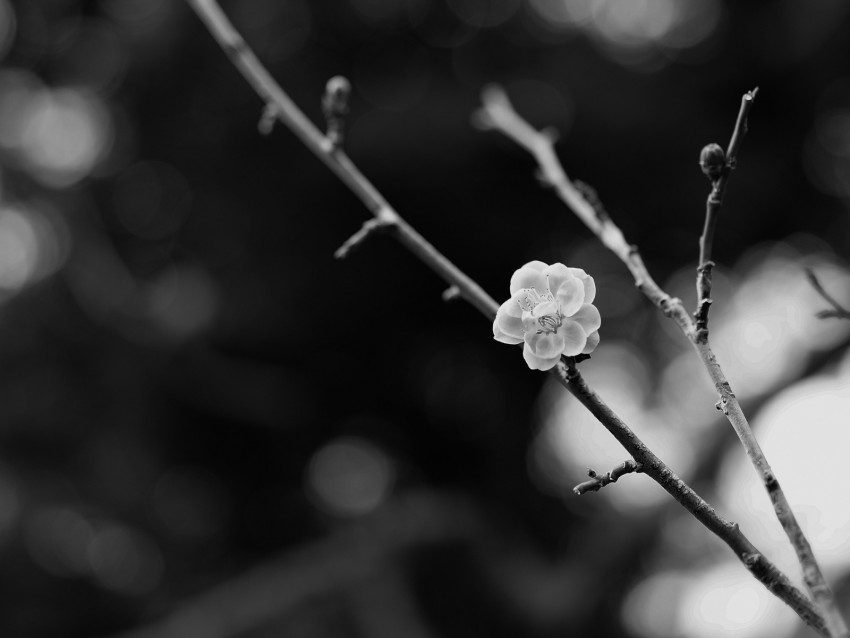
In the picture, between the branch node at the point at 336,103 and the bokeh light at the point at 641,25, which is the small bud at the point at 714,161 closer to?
the branch node at the point at 336,103

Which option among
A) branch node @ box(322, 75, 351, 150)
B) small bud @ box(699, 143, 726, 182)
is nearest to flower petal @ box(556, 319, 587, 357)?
small bud @ box(699, 143, 726, 182)

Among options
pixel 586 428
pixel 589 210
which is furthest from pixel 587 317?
pixel 586 428

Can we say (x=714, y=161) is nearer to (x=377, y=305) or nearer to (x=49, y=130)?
(x=377, y=305)

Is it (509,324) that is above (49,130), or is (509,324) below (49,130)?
below

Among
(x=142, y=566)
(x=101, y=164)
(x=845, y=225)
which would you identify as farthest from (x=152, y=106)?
(x=845, y=225)

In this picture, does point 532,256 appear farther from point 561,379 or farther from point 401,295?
point 561,379

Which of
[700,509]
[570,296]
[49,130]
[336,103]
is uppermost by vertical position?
[49,130]
